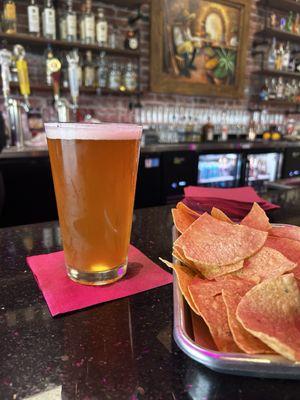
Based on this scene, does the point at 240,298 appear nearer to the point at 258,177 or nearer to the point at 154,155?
the point at 154,155

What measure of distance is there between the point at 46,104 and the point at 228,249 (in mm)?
2632

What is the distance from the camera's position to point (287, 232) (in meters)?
0.45

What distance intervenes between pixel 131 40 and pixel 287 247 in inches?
109

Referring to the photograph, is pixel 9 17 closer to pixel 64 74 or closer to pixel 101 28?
pixel 64 74

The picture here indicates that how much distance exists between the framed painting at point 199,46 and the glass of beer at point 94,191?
278cm

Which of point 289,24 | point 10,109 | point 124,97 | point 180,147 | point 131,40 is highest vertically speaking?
point 289,24

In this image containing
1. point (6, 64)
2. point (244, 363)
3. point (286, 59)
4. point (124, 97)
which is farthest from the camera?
point (286, 59)

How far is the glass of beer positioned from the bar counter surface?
0.21 ft

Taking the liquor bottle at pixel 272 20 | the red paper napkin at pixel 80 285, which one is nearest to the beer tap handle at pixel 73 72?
the red paper napkin at pixel 80 285

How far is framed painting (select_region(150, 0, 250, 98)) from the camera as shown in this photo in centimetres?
293

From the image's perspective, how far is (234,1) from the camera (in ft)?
10.5

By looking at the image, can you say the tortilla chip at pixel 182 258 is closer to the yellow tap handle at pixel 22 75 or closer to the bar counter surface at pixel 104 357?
the bar counter surface at pixel 104 357

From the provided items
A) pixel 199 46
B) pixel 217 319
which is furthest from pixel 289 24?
pixel 217 319

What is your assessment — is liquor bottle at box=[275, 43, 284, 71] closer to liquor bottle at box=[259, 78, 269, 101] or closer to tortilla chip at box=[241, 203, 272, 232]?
liquor bottle at box=[259, 78, 269, 101]
